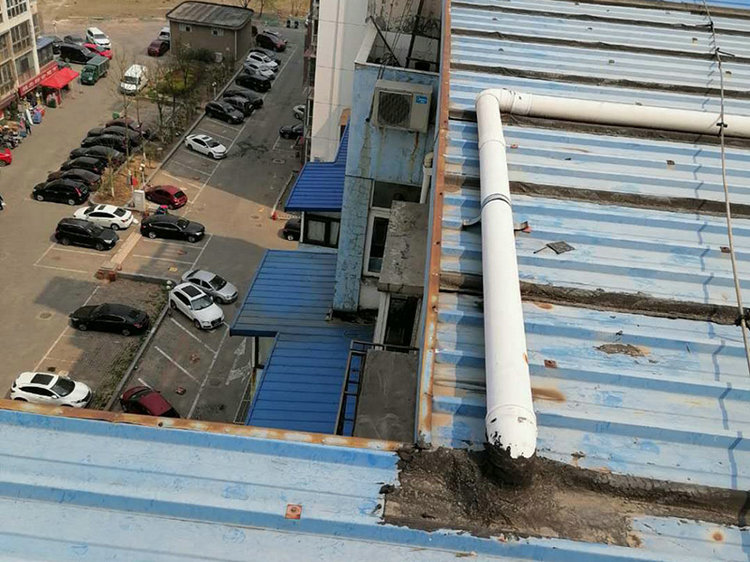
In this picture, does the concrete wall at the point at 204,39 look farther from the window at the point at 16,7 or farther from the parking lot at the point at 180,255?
the window at the point at 16,7

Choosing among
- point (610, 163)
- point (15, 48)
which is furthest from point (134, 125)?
point (610, 163)

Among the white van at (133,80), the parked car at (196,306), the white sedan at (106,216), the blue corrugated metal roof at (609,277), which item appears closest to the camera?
the blue corrugated metal roof at (609,277)

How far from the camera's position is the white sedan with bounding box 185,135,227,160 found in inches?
1816

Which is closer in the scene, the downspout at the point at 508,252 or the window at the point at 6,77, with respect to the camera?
the downspout at the point at 508,252

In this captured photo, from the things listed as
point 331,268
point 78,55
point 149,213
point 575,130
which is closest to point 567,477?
point 575,130

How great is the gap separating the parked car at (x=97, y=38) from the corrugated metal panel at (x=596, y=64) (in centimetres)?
5083

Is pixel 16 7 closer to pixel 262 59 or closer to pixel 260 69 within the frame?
pixel 260 69

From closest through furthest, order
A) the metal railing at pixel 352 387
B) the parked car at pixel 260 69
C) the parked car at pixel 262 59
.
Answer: the metal railing at pixel 352 387, the parked car at pixel 260 69, the parked car at pixel 262 59

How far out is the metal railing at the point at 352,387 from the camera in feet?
38.2

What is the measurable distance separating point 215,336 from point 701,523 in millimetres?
26121

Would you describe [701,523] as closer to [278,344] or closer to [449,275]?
[449,275]

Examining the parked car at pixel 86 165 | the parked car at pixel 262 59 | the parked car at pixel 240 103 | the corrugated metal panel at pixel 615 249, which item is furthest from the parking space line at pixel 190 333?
the parked car at pixel 262 59

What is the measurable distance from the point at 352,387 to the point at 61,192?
29.5 metres

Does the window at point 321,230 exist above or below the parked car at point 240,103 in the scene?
below
